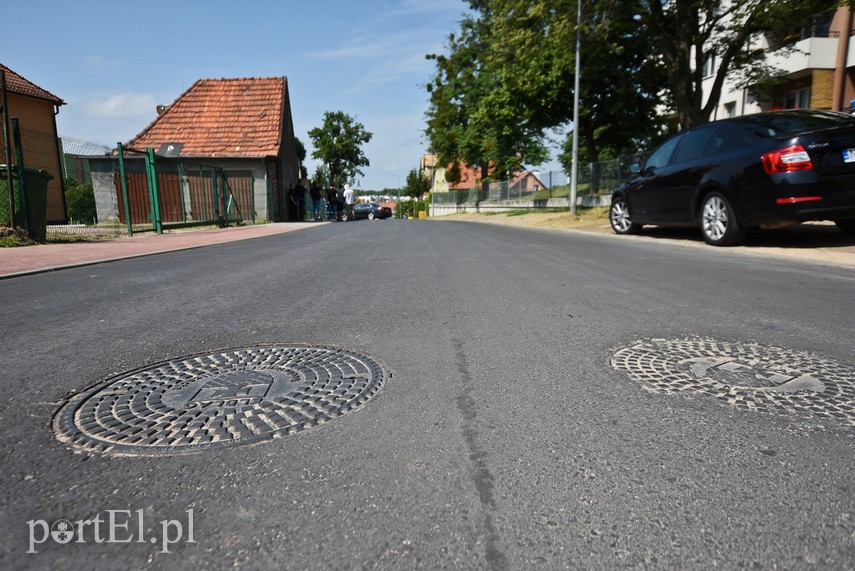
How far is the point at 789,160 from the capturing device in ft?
22.1

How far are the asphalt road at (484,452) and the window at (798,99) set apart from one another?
90.3 feet

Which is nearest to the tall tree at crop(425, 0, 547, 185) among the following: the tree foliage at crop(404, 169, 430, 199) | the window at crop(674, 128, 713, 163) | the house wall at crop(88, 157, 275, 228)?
the house wall at crop(88, 157, 275, 228)

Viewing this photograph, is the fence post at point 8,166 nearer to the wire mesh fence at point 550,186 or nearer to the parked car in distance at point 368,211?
the wire mesh fence at point 550,186

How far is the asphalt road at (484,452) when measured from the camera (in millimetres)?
1440

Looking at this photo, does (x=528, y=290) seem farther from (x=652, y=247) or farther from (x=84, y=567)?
(x=652, y=247)

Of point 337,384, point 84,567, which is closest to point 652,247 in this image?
point 337,384

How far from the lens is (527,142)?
3075 cm

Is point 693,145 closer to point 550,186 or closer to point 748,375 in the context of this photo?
point 748,375

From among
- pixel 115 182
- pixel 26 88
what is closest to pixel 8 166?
pixel 115 182

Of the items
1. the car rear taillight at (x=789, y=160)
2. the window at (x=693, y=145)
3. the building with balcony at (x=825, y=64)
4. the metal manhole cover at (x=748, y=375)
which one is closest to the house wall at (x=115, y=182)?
the window at (x=693, y=145)

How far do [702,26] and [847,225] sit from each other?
1076 cm

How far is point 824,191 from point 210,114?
86.9ft

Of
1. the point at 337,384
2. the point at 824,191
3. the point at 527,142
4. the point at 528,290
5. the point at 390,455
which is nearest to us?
the point at 390,455

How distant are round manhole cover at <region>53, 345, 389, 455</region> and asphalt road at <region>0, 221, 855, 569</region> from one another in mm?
88
